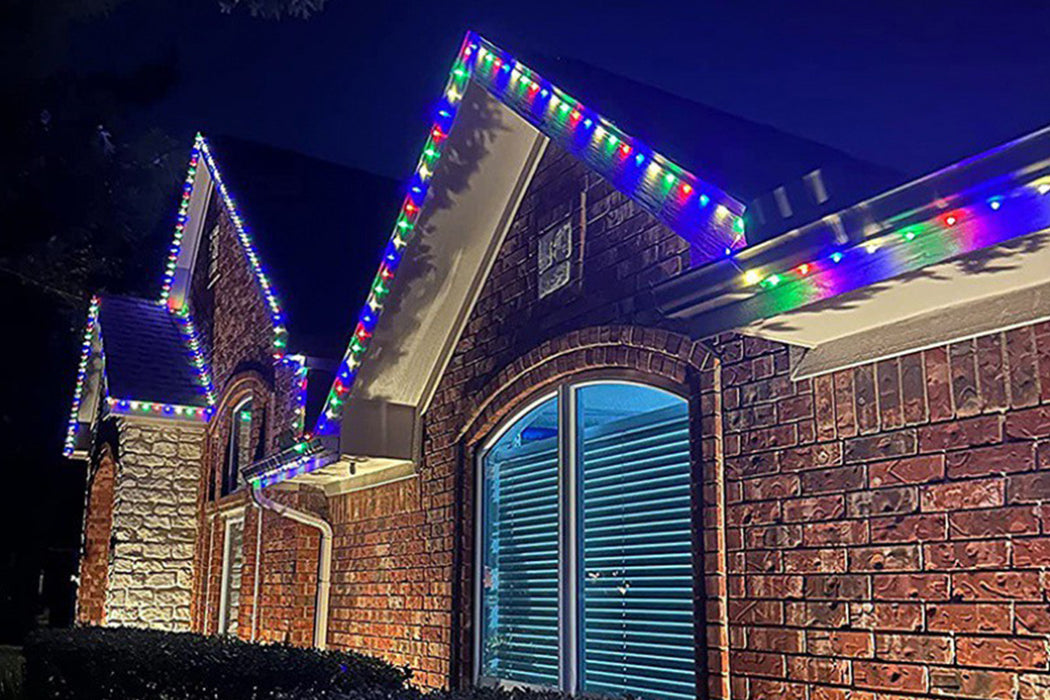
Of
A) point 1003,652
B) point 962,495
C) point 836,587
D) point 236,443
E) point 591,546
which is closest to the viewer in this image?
point 1003,652

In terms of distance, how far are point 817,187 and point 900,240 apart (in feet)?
1.62

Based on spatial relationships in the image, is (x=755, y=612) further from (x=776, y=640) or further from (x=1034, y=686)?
(x=1034, y=686)

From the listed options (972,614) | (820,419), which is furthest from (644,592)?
(972,614)

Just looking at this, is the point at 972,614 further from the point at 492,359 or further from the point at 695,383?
the point at 492,359

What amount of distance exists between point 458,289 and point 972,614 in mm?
5103

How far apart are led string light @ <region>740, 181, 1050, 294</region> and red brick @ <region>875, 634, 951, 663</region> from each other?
143 cm

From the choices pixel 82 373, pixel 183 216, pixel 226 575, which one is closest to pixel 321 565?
pixel 226 575

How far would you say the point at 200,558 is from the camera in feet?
46.5

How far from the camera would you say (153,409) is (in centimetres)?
1460

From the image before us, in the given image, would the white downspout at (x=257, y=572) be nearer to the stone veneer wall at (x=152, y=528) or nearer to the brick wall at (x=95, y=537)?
the stone veneer wall at (x=152, y=528)

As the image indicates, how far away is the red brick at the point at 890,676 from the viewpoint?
14.4ft

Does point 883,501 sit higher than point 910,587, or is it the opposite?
point 883,501

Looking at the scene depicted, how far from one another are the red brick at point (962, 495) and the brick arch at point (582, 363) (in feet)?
5.09

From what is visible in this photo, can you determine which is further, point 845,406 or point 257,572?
point 257,572
